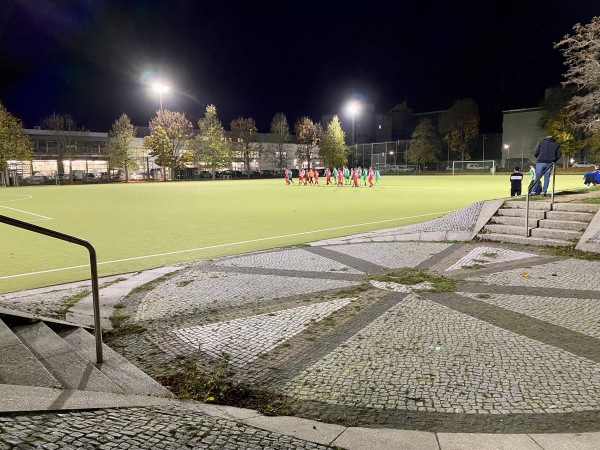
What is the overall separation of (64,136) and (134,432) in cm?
7241

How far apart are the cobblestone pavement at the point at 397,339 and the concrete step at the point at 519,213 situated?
3.18 m

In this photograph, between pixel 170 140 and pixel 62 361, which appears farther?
pixel 170 140

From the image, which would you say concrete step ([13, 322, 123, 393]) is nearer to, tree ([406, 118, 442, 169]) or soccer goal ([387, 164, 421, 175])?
A: soccer goal ([387, 164, 421, 175])

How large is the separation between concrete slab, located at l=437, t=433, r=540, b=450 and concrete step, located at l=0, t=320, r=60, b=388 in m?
2.86

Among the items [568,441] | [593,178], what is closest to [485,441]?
[568,441]

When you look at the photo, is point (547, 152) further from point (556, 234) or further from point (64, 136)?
point (64, 136)

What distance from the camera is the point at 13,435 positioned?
2.36 meters

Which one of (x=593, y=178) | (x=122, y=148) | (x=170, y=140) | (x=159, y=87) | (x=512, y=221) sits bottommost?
(x=512, y=221)

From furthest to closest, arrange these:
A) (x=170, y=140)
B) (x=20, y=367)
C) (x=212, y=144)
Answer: (x=212, y=144)
(x=170, y=140)
(x=20, y=367)

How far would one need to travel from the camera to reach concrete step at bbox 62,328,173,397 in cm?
373

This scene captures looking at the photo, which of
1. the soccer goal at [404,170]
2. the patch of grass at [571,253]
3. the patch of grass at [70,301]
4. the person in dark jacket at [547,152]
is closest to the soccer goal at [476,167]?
the soccer goal at [404,170]

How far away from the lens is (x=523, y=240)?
10.4 metres

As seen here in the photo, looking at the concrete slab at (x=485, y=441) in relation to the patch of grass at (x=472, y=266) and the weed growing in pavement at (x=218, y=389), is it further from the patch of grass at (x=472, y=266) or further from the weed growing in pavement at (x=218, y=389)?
the patch of grass at (x=472, y=266)

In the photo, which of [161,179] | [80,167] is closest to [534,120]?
[161,179]
